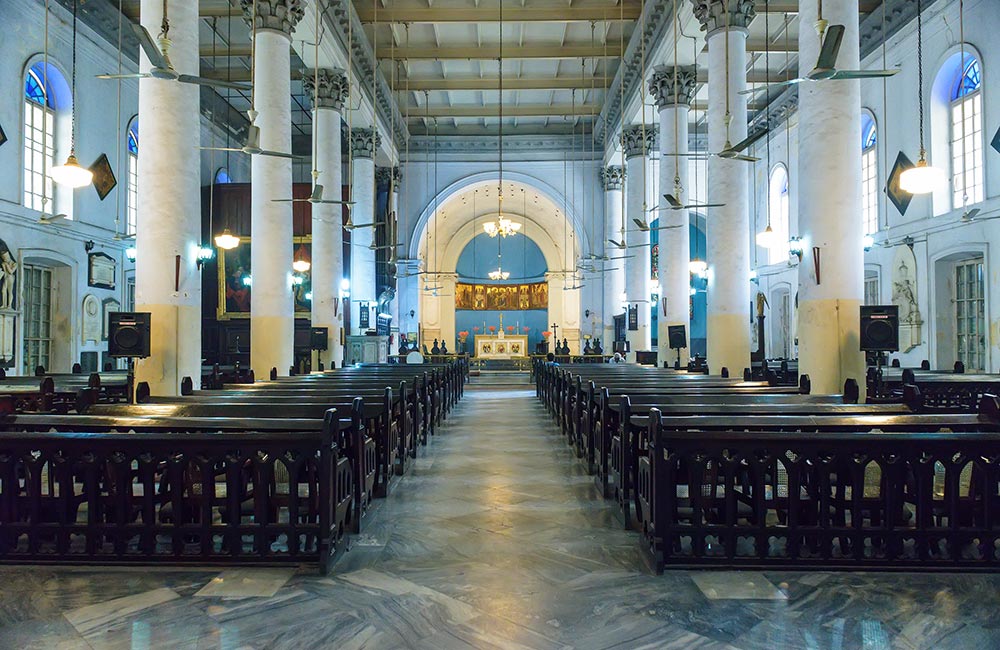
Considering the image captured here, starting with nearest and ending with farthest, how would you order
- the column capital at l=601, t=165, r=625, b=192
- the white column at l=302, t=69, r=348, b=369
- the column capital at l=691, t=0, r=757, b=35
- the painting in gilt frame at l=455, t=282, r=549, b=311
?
the column capital at l=691, t=0, r=757, b=35 → the white column at l=302, t=69, r=348, b=369 → the column capital at l=601, t=165, r=625, b=192 → the painting in gilt frame at l=455, t=282, r=549, b=311

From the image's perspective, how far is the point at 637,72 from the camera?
Result: 17953 millimetres

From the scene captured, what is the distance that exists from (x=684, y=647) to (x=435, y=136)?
24565 mm

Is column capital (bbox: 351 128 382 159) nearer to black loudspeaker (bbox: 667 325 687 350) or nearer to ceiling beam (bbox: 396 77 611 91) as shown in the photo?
ceiling beam (bbox: 396 77 611 91)

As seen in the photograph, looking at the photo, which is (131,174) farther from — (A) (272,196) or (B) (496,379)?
(B) (496,379)

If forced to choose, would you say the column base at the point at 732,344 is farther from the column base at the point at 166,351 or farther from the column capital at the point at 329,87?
the column capital at the point at 329,87

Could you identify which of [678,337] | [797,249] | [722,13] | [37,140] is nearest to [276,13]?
[37,140]

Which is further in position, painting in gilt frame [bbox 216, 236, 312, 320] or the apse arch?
the apse arch

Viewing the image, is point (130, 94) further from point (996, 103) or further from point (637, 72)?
point (996, 103)

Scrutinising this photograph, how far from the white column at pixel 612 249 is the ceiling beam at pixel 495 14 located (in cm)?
889

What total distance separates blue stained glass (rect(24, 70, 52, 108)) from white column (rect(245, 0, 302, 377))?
484 cm

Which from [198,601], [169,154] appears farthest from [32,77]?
[198,601]

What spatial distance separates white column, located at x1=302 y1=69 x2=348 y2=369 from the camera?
1505cm

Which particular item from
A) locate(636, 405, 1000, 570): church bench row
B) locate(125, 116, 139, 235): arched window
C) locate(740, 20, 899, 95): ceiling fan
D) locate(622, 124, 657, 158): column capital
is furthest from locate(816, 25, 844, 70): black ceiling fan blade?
locate(125, 116, 139, 235): arched window

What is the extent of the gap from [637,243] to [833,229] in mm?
11650
